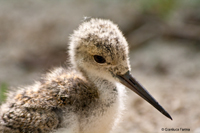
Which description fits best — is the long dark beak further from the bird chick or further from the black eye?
the black eye

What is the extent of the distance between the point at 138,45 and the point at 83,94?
2.62 meters

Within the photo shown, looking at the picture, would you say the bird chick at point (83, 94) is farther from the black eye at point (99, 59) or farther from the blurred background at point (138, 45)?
the blurred background at point (138, 45)

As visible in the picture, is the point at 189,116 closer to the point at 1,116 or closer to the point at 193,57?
the point at 193,57

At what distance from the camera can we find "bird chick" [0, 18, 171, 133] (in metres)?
2.62

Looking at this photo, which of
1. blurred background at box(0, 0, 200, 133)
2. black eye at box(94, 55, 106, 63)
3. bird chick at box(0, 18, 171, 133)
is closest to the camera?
bird chick at box(0, 18, 171, 133)

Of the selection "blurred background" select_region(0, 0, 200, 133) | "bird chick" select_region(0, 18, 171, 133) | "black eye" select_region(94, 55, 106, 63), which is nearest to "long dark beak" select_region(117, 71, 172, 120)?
"bird chick" select_region(0, 18, 171, 133)

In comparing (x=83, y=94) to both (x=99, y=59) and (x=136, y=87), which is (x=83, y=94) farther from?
(x=136, y=87)

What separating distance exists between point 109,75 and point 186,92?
5.47 ft

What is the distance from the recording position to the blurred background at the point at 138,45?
4001 millimetres

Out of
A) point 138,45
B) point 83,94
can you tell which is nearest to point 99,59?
point 83,94

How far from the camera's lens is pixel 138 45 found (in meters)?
5.24

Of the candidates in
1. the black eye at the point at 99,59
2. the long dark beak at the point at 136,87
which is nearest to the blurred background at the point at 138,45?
the long dark beak at the point at 136,87

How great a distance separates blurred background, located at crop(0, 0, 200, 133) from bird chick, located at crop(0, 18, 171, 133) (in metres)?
0.94

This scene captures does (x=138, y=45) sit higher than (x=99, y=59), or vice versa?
(x=138, y=45)
